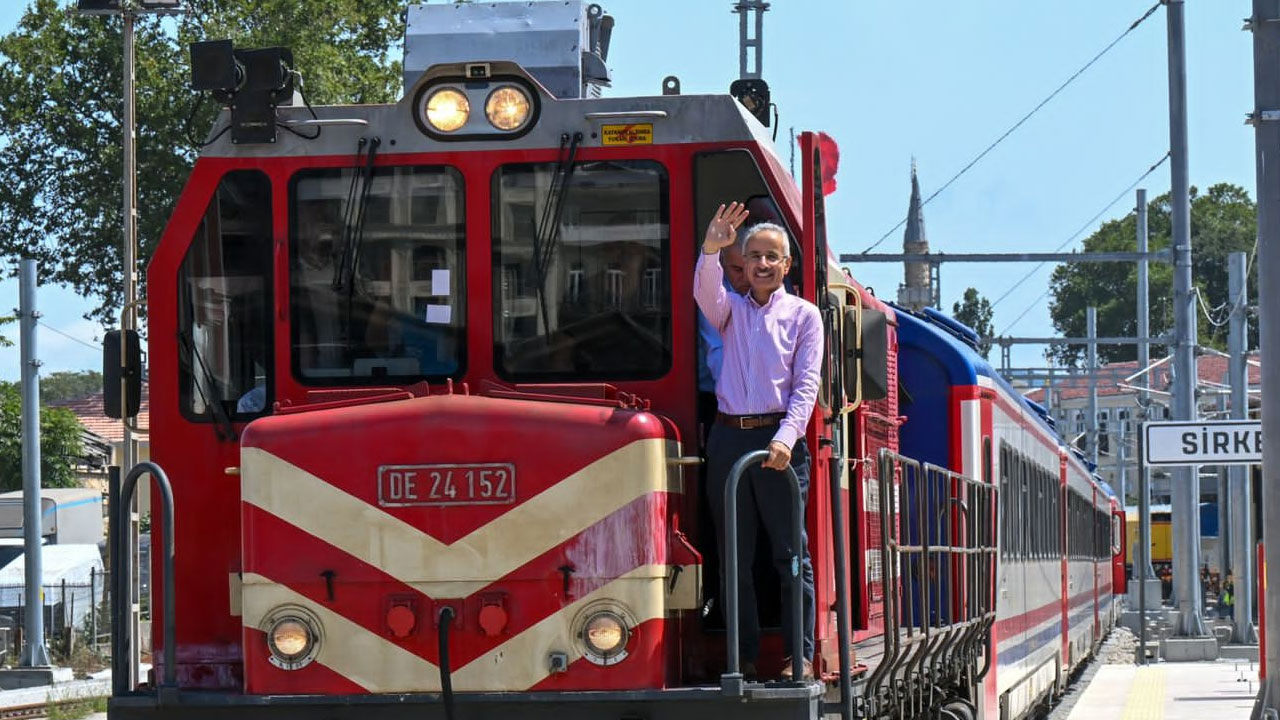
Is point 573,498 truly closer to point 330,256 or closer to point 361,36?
point 330,256

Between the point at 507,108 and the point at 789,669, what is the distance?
7.59 ft

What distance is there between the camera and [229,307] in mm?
8109

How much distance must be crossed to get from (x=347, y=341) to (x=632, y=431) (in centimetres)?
134

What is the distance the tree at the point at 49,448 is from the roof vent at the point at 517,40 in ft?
146

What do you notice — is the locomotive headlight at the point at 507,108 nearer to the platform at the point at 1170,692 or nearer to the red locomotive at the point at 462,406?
the red locomotive at the point at 462,406

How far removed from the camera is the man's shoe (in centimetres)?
742

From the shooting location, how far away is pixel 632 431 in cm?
725

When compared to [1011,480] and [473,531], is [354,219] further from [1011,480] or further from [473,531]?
[1011,480]

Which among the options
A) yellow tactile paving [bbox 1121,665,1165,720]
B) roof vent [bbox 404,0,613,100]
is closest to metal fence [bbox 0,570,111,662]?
yellow tactile paving [bbox 1121,665,1165,720]

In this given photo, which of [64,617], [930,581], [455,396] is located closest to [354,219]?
[455,396]

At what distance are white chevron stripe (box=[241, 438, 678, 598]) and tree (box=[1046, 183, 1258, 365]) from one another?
11626 cm

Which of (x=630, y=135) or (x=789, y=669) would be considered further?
(x=630, y=135)

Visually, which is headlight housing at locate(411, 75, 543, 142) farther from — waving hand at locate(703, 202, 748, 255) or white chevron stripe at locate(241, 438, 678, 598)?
white chevron stripe at locate(241, 438, 678, 598)

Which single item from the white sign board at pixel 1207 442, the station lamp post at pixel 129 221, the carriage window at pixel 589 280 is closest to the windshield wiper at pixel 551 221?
the carriage window at pixel 589 280
